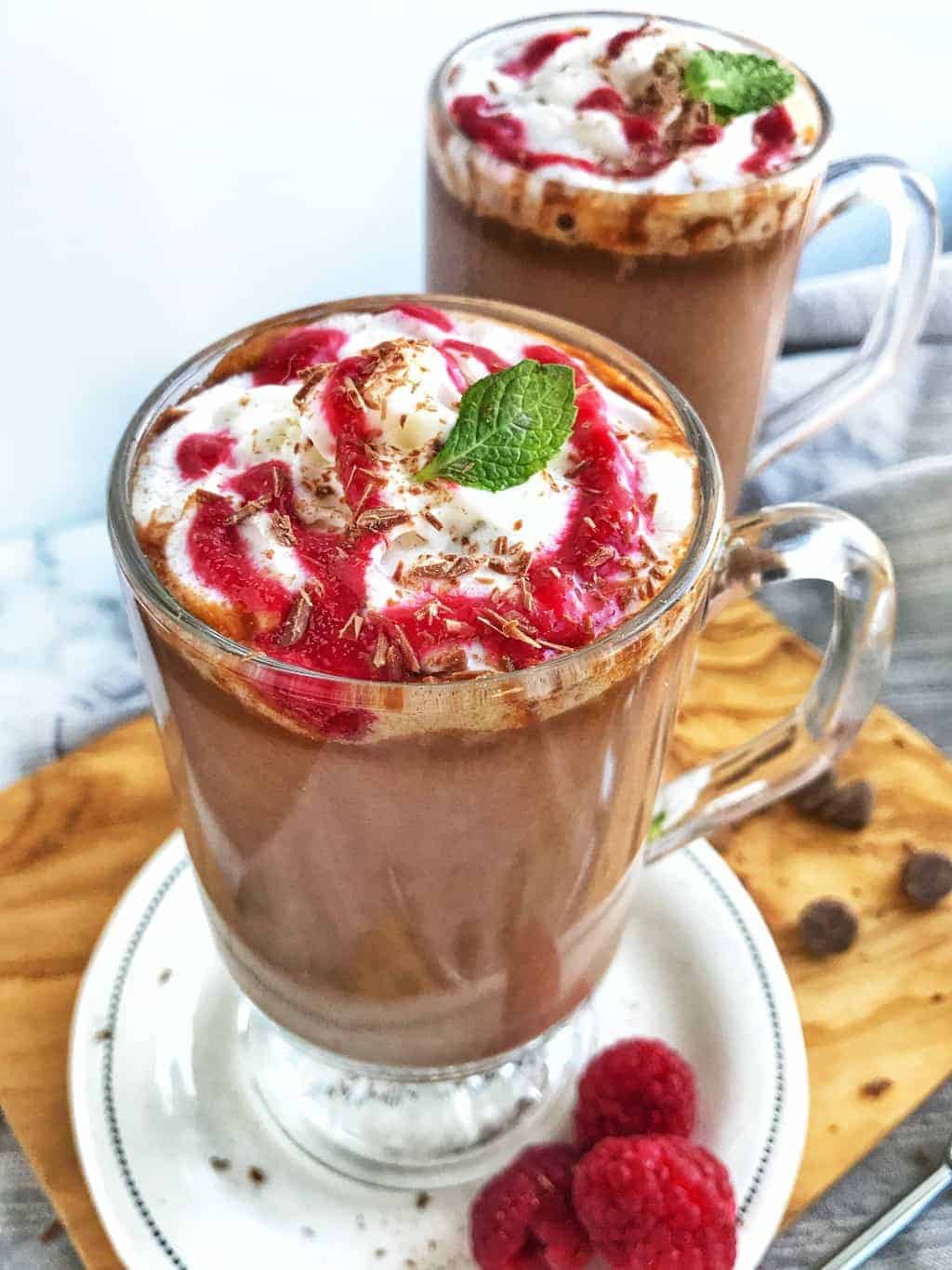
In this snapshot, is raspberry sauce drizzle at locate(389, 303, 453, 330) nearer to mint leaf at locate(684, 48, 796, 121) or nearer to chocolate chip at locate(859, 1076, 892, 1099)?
mint leaf at locate(684, 48, 796, 121)

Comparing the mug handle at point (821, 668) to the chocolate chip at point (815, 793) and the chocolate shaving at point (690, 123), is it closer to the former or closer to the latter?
the chocolate chip at point (815, 793)

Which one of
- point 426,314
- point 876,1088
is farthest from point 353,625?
point 876,1088

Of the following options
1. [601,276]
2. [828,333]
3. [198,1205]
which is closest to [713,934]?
[198,1205]

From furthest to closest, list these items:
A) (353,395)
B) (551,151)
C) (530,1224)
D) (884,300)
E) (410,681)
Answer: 1. (884,300)
2. (551,151)
3. (530,1224)
4. (353,395)
5. (410,681)

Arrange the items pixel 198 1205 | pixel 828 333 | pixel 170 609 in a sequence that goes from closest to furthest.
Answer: pixel 170 609 → pixel 198 1205 → pixel 828 333

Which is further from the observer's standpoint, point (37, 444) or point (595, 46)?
point (37, 444)

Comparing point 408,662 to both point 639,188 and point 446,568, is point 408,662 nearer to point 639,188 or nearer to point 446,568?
point 446,568

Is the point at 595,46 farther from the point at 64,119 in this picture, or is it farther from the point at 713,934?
the point at 713,934
